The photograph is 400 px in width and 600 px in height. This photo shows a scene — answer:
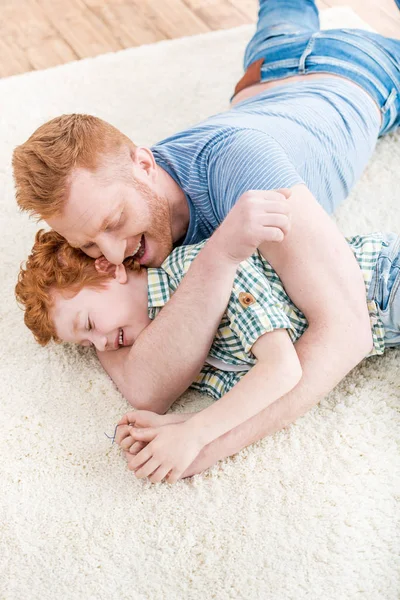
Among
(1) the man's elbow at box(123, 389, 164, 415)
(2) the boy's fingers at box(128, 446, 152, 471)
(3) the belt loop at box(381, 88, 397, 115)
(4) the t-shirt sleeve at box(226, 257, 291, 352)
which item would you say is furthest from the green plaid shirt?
(3) the belt loop at box(381, 88, 397, 115)

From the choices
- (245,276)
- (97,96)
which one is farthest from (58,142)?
(97,96)

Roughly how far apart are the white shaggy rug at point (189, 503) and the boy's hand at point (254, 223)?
382mm

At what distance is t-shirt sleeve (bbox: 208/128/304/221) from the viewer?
1241 millimetres

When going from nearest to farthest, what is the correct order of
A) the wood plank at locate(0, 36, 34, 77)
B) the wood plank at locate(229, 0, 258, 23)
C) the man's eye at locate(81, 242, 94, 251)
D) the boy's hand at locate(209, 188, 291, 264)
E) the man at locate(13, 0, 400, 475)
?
the boy's hand at locate(209, 188, 291, 264) → the man at locate(13, 0, 400, 475) → the man's eye at locate(81, 242, 94, 251) → the wood plank at locate(0, 36, 34, 77) → the wood plank at locate(229, 0, 258, 23)

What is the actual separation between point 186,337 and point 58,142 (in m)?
0.43

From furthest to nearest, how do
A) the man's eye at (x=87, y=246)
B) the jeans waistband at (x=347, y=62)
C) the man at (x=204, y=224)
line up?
the jeans waistband at (x=347, y=62)
the man's eye at (x=87, y=246)
the man at (x=204, y=224)

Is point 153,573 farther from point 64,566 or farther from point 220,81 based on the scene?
point 220,81

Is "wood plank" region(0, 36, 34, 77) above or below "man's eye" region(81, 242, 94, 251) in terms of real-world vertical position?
above

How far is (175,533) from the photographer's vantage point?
1182 millimetres

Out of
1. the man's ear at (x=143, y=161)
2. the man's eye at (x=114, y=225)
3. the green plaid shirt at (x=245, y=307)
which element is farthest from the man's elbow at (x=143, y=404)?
the man's ear at (x=143, y=161)

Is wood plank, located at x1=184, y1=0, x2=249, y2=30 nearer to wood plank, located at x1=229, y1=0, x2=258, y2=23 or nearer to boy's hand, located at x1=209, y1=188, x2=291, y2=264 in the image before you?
wood plank, located at x1=229, y1=0, x2=258, y2=23

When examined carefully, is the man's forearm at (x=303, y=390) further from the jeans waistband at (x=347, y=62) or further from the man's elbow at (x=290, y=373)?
the jeans waistband at (x=347, y=62)

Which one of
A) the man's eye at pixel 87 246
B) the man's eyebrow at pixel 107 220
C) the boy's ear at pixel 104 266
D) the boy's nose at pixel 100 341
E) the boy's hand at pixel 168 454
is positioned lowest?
the boy's hand at pixel 168 454

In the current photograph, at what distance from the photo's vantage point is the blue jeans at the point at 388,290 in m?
1.33
